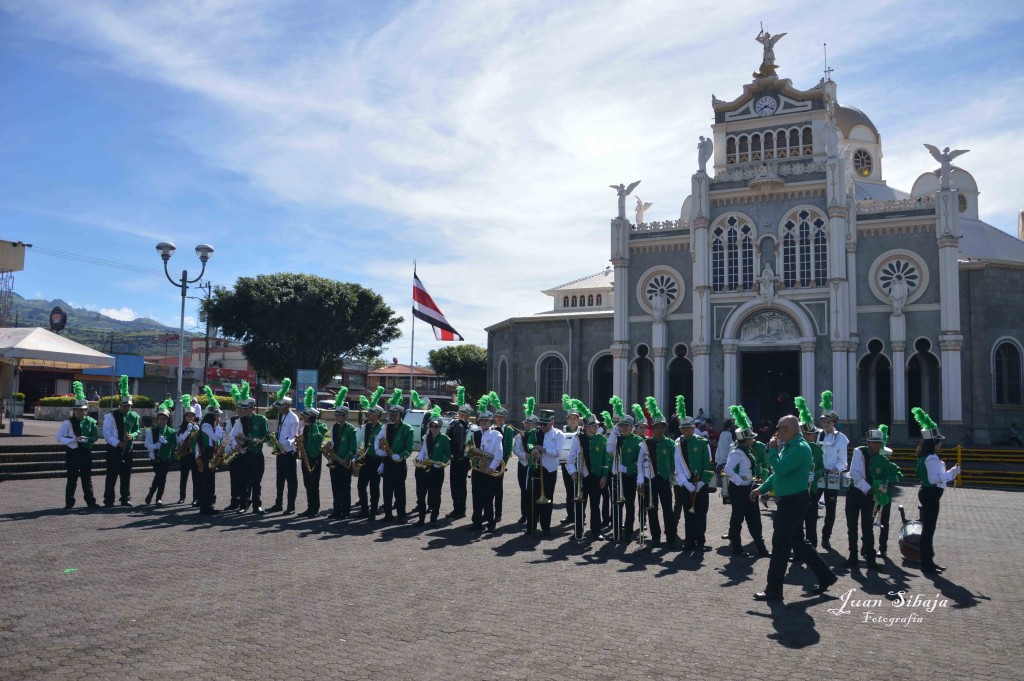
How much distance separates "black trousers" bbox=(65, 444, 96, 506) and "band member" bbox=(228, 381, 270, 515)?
8.47ft

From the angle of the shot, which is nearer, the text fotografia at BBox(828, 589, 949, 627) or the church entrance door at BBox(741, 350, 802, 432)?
the text fotografia at BBox(828, 589, 949, 627)

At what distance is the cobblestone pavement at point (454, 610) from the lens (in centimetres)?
604

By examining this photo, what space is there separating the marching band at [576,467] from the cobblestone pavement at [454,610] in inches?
28.5

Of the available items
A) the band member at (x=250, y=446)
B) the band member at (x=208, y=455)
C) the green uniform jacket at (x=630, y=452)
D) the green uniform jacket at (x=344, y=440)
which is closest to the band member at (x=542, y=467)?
the green uniform jacket at (x=630, y=452)

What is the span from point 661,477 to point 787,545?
3360mm

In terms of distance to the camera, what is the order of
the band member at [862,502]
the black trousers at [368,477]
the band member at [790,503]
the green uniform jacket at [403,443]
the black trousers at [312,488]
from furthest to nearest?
the black trousers at [312,488] < the black trousers at [368,477] < the green uniform jacket at [403,443] < the band member at [862,502] < the band member at [790,503]

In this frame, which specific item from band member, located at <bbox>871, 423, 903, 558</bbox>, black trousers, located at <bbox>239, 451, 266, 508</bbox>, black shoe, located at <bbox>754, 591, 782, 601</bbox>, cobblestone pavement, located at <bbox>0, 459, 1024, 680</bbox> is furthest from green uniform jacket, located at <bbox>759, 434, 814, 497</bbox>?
black trousers, located at <bbox>239, 451, 266, 508</bbox>

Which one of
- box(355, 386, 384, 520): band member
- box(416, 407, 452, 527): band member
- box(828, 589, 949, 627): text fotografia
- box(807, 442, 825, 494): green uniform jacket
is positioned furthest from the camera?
box(355, 386, 384, 520): band member

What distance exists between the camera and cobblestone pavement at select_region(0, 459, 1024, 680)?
6.04 m

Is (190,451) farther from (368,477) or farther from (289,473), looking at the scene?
(368,477)

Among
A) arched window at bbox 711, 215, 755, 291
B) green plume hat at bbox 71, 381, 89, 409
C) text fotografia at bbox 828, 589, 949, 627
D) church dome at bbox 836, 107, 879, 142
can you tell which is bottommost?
text fotografia at bbox 828, 589, 949, 627

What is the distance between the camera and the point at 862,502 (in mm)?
10898

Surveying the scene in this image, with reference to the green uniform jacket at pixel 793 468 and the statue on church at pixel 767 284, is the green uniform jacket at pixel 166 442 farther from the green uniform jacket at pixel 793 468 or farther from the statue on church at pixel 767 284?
the statue on church at pixel 767 284

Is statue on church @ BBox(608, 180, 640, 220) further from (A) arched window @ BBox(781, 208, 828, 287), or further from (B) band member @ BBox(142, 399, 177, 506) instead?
(B) band member @ BBox(142, 399, 177, 506)
